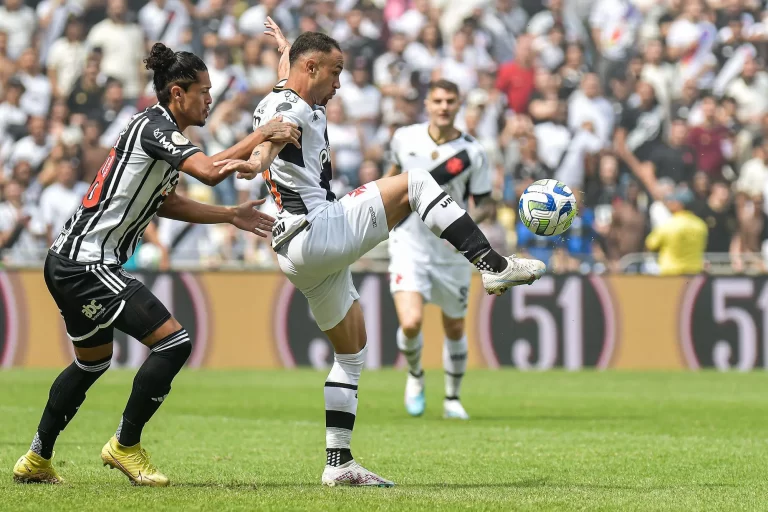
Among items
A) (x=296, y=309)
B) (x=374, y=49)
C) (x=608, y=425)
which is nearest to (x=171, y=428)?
(x=608, y=425)

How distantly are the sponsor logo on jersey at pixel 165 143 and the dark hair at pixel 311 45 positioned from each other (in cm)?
103

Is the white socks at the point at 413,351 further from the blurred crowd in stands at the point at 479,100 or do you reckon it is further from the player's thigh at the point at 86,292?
the blurred crowd in stands at the point at 479,100

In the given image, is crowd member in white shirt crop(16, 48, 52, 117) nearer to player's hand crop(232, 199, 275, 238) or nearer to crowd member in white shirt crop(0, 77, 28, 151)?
crowd member in white shirt crop(0, 77, 28, 151)

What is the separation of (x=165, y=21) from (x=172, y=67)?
1548 cm

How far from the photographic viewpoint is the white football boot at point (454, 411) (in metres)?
11.9

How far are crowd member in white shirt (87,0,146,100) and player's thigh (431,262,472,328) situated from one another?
419 inches

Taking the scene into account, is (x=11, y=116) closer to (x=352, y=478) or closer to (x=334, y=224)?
(x=334, y=224)

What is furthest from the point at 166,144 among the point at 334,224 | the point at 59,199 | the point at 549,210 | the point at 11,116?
the point at 11,116

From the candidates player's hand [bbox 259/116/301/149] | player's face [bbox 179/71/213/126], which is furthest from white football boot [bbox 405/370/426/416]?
player's hand [bbox 259/116/301/149]

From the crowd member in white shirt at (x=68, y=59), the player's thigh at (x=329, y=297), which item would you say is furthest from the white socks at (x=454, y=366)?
the crowd member in white shirt at (x=68, y=59)

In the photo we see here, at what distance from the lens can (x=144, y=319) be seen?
6.94 m

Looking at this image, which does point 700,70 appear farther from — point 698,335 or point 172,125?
point 172,125

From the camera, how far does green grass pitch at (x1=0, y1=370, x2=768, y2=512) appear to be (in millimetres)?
6645

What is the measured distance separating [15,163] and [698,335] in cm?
1100
